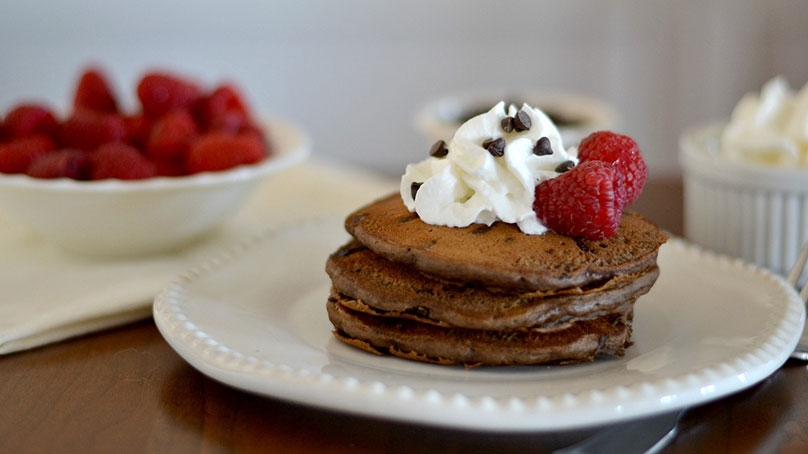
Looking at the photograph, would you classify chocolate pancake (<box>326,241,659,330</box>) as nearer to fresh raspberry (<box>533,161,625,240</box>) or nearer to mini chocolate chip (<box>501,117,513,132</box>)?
fresh raspberry (<box>533,161,625,240</box>)

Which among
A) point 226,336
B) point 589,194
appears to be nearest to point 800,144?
point 589,194

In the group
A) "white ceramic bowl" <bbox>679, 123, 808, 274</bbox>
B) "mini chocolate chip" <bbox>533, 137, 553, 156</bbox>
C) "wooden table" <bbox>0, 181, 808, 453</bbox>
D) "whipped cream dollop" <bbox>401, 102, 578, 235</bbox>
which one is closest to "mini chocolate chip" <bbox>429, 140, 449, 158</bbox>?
"whipped cream dollop" <bbox>401, 102, 578, 235</bbox>

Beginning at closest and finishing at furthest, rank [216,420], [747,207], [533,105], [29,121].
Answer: [216,420] → [747,207] → [29,121] → [533,105]

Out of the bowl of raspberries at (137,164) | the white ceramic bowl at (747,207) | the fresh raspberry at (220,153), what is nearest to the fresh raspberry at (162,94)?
the bowl of raspberries at (137,164)

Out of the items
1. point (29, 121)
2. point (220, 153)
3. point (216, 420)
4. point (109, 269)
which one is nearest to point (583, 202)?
point (216, 420)

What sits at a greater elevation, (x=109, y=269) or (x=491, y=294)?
(x=491, y=294)

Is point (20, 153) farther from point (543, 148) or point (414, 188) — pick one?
point (543, 148)
